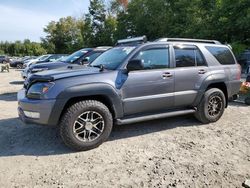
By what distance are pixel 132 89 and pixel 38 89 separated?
1.58m

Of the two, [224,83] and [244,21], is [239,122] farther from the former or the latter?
[244,21]

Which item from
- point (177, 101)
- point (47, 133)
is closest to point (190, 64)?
point (177, 101)

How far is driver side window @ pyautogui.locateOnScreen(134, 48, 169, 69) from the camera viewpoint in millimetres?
5430

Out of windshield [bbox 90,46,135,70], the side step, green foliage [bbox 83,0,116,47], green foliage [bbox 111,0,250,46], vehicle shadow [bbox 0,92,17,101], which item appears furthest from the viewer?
green foliage [bbox 83,0,116,47]

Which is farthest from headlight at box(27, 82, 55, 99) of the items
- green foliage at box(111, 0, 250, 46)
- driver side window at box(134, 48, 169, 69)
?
green foliage at box(111, 0, 250, 46)

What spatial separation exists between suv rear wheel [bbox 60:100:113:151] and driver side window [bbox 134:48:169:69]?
1.21 metres

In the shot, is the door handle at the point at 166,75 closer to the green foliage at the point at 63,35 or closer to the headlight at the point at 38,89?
the headlight at the point at 38,89

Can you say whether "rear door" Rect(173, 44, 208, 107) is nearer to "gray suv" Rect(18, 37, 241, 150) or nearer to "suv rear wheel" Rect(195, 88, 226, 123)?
"gray suv" Rect(18, 37, 241, 150)

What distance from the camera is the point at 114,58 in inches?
222

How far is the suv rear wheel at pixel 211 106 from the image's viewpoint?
614 cm

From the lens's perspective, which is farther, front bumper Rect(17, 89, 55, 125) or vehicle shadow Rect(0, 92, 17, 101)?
vehicle shadow Rect(0, 92, 17, 101)

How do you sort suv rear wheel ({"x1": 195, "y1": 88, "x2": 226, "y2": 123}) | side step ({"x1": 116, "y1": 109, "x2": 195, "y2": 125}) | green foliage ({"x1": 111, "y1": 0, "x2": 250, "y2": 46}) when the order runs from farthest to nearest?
green foliage ({"x1": 111, "y1": 0, "x2": 250, "y2": 46}) < suv rear wheel ({"x1": 195, "y1": 88, "x2": 226, "y2": 123}) < side step ({"x1": 116, "y1": 109, "x2": 195, "y2": 125})

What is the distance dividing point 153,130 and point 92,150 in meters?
1.50

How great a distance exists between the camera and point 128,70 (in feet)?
16.9
